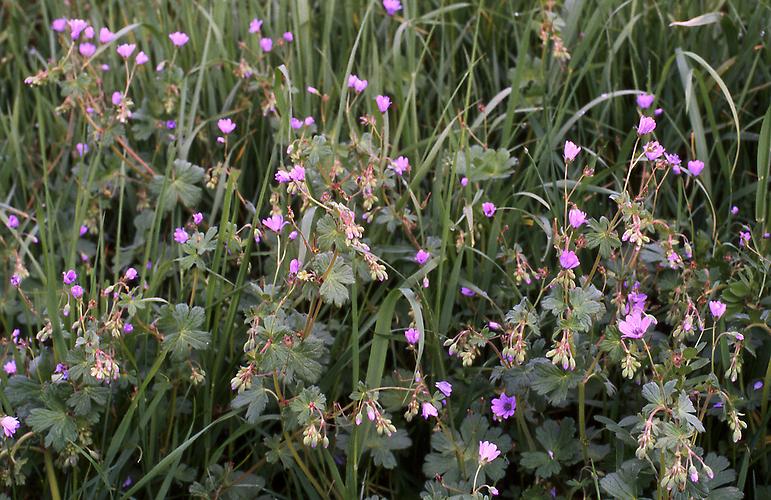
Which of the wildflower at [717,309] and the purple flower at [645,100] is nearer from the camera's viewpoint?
the wildflower at [717,309]

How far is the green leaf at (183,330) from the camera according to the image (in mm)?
1932

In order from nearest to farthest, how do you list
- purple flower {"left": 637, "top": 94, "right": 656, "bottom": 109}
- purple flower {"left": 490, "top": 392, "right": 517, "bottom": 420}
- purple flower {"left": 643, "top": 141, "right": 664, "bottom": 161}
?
1. purple flower {"left": 643, "top": 141, "right": 664, "bottom": 161}
2. purple flower {"left": 490, "top": 392, "right": 517, "bottom": 420}
3. purple flower {"left": 637, "top": 94, "right": 656, "bottom": 109}

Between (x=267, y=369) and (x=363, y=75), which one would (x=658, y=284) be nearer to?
(x=267, y=369)

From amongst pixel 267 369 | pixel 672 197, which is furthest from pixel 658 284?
pixel 267 369

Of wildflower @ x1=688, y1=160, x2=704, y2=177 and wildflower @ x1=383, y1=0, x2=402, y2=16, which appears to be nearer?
wildflower @ x1=688, y1=160, x2=704, y2=177

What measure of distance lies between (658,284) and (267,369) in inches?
36.0

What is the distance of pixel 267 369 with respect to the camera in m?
1.81

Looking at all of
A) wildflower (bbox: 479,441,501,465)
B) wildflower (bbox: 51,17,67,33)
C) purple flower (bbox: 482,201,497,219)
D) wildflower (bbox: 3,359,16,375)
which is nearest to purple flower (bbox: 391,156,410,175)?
purple flower (bbox: 482,201,497,219)

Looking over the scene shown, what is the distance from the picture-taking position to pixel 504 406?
202 centimetres

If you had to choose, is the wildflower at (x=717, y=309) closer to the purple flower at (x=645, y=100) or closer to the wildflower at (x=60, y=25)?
the purple flower at (x=645, y=100)

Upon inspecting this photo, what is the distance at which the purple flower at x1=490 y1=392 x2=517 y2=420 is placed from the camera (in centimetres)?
201

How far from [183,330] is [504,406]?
2.23ft

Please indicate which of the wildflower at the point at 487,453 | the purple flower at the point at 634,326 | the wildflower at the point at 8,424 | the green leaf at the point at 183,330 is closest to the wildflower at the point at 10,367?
the wildflower at the point at 8,424

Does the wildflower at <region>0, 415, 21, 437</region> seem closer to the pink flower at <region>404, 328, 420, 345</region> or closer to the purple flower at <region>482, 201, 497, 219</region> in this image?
the pink flower at <region>404, 328, 420, 345</region>
